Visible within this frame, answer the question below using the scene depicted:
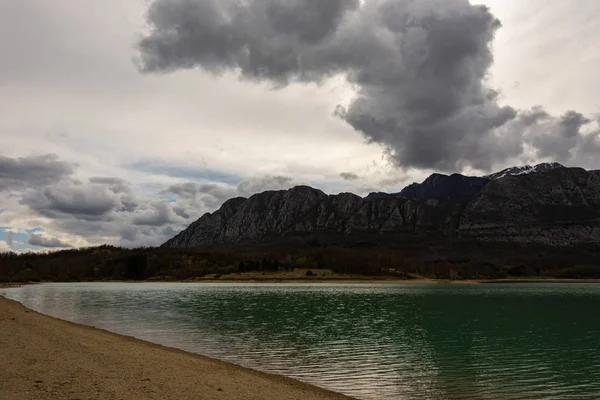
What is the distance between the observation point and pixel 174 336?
175 feet

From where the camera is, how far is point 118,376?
1011 inches

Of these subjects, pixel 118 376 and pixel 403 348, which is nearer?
pixel 118 376

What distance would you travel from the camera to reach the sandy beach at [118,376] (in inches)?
856

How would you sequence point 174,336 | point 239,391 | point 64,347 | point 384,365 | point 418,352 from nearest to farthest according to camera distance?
point 239,391 < point 64,347 < point 384,365 < point 418,352 < point 174,336

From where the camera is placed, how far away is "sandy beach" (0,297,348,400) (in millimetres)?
21734

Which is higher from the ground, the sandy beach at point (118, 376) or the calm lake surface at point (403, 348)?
the sandy beach at point (118, 376)

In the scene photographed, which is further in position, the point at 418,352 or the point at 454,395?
the point at 418,352

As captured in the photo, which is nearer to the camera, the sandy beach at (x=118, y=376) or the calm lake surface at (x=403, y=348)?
the sandy beach at (x=118, y=376)

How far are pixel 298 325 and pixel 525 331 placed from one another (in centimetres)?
3095

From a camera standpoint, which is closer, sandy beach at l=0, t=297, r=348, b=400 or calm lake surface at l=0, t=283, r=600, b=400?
sandy beach at l=0, t=297, r=348, b=400

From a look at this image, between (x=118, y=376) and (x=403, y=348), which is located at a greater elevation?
(x=118, y=376)

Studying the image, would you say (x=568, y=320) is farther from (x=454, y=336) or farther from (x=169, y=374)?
(x=169, y=374)

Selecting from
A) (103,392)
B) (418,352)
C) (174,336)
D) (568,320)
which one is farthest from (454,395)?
(568,320)

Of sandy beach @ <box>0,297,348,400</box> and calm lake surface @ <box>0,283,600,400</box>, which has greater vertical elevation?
sandy beach @ <box>0,297,348,400</box>
